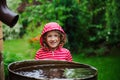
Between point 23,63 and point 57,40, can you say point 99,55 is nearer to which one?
point 57,40

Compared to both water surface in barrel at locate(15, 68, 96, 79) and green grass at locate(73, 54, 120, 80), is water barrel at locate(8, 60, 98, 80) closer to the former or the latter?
water surface in barrel at locate(15, 68, 96, 79)

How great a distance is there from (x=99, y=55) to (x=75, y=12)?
1382 mm

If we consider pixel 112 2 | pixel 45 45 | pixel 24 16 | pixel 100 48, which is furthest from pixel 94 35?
pixel 45 45

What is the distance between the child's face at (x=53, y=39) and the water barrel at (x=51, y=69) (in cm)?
79

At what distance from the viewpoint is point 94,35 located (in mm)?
9805

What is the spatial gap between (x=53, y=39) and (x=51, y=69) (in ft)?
2.77

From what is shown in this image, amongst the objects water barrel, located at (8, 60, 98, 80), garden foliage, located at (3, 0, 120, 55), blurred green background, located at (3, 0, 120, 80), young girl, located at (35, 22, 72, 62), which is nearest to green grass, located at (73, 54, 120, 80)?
blurred green background, located at (3, 0, 120, 80)

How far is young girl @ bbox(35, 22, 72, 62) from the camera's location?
3.68m

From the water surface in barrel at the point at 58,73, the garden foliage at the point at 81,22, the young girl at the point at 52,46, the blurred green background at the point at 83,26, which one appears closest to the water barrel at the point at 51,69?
the water surface in barrel at the point at 58,73

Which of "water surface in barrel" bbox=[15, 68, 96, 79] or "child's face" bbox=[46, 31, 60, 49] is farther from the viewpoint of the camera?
"child's face" bbox=[46, 31, 60, 49]

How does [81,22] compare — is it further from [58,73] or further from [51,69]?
[58,73]

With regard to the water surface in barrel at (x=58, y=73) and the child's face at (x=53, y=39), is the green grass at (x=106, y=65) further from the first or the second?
the water surface in barrel at (x=58, y=73)

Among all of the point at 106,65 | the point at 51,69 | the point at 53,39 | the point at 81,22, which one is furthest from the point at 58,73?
the point at 81,22

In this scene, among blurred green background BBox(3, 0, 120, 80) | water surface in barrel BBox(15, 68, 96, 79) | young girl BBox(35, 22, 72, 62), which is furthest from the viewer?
blurred green background BBox(3, 0, 120, 80)
